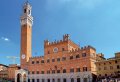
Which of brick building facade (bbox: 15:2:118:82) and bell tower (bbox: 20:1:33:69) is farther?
bell tower (bbox: 20:1:33:69)

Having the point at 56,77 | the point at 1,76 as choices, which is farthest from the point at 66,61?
the point at 1,76

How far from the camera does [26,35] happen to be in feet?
228

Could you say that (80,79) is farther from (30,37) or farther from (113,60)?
(30,37)

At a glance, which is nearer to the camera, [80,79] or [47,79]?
[80,79]

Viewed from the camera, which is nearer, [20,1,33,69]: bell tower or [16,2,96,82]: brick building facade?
[16,2,96,82]: brick building facade

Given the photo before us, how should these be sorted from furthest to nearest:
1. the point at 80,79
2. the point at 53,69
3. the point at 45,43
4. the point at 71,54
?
the point at 45,43, the point at 53,69, the point at 71,54, the point at 80,79

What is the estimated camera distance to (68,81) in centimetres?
5588

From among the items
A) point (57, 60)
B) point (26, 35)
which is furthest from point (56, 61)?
point (26, 35)

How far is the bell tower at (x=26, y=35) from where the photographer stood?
6869 cm

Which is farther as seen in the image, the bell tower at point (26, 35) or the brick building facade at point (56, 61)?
the bell tower at point (26, 35)

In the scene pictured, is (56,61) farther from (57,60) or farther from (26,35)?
(26,35)

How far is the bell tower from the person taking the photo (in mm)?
68688

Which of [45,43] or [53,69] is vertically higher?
[45,43]

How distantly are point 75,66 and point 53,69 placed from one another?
8.93 meters
